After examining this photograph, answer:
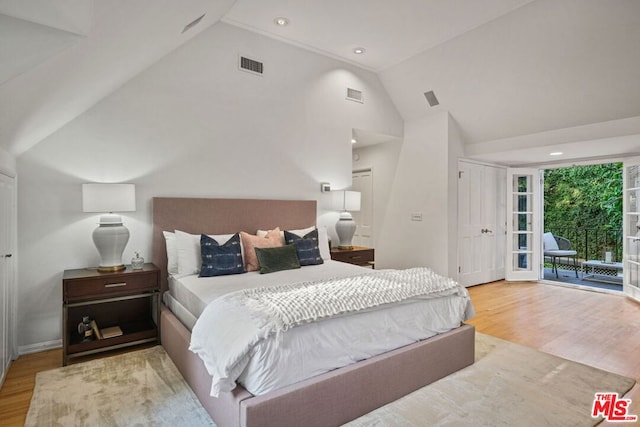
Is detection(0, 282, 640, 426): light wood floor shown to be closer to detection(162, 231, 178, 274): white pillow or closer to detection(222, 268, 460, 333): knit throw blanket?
detection(162, 231, 178, 274): white pillow

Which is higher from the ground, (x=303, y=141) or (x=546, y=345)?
(x=303, y=141)

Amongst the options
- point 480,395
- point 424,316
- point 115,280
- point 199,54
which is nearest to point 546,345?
point 480,395

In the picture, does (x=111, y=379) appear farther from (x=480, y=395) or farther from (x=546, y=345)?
(x=546, y=345)

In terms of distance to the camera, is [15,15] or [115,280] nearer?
[15,15]

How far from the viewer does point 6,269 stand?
8.13ft

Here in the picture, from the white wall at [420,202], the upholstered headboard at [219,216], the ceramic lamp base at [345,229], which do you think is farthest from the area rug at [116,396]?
the white wall at [420,202]

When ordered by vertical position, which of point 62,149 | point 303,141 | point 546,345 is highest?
point 303,141

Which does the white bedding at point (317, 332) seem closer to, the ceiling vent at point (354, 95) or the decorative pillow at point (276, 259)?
the decorative pillow at point (276, 259)

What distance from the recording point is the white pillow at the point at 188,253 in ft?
10.4

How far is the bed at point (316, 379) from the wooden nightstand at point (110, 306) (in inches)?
8.9

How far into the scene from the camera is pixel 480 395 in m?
2.30

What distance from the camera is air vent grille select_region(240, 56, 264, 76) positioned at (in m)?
4.02

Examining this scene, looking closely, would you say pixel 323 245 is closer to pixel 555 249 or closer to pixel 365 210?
pixel 365 210

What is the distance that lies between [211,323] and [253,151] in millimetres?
2528
